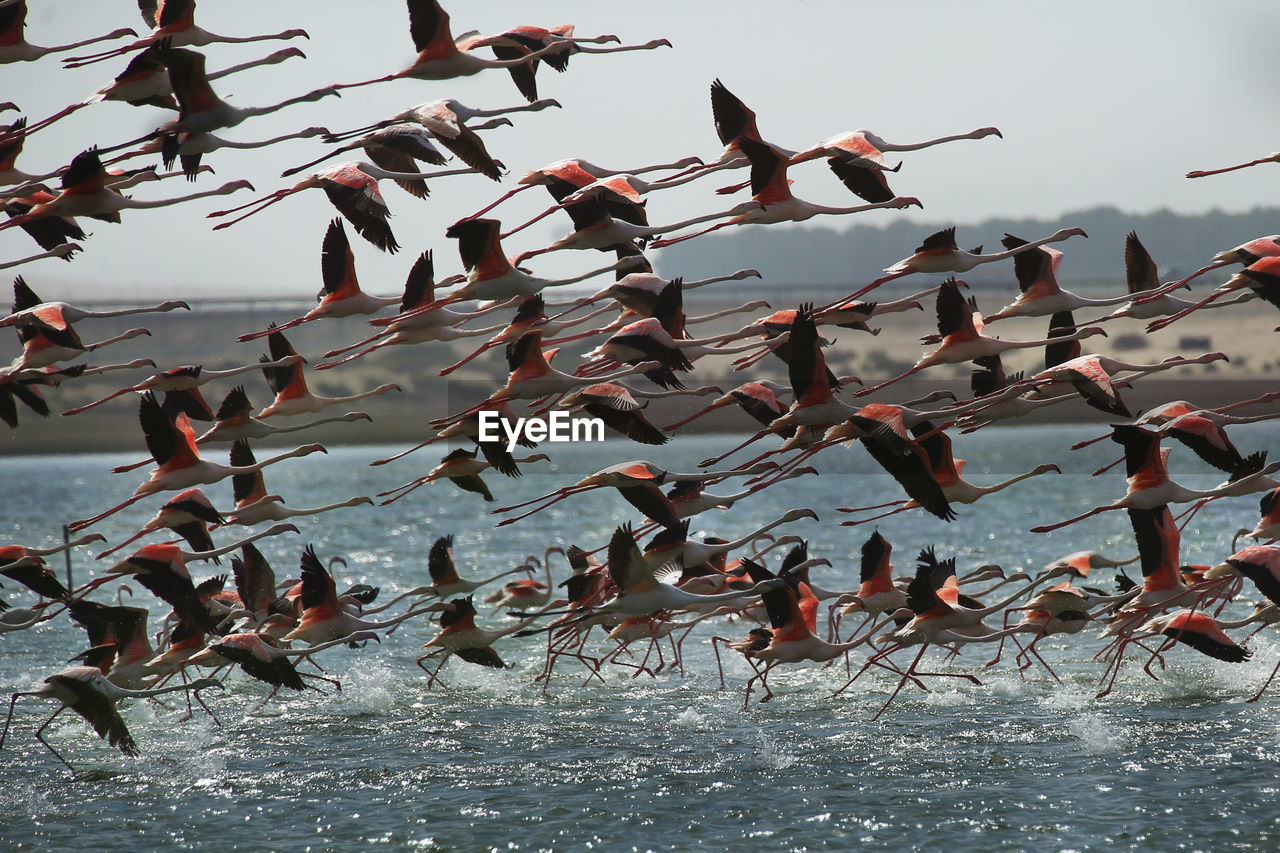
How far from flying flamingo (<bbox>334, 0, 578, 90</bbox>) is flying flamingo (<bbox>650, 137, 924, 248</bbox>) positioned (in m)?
2.23

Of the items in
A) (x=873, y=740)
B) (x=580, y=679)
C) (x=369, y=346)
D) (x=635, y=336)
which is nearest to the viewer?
(x=635, y=336)

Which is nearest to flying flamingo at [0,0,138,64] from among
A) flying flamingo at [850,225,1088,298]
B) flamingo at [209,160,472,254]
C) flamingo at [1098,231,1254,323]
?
flamingo at [209,160,472,254]

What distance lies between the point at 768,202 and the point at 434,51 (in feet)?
10.2

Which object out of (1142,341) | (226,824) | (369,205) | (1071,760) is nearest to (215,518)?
(226,824)

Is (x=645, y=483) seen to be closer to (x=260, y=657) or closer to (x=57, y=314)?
(x=260, y=657)

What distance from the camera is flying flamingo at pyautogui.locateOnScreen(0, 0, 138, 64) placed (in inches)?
391

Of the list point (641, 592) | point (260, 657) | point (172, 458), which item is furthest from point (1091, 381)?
point (172, 458)

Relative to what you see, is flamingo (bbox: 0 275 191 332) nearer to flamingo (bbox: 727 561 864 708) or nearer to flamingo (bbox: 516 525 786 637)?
flamingo (bbox: 516 525 786 637)

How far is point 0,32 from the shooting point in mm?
9984

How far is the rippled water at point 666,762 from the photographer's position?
10.3 meters

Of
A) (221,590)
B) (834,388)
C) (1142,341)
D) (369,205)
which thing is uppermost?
(369,205)

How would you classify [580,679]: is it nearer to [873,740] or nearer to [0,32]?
[873,740]

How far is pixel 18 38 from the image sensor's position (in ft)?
33.0

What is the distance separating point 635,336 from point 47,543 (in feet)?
115
